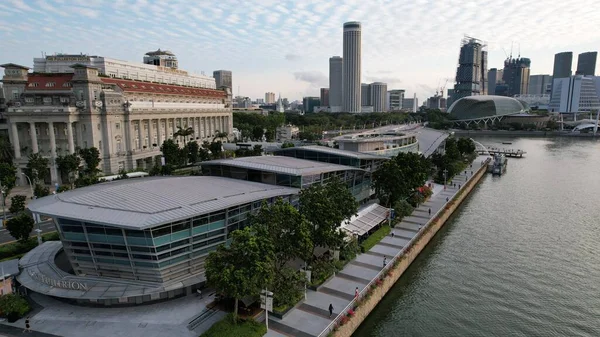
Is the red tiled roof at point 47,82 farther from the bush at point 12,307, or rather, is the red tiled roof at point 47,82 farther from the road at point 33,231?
the bush at point 12,307

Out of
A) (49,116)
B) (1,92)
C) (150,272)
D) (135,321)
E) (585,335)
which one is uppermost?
(1,92)

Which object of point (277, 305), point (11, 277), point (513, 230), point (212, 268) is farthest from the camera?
point (513, 230)

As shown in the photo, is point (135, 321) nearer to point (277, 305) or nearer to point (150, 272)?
point (150, 272)

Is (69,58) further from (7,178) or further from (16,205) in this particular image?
(16,205)

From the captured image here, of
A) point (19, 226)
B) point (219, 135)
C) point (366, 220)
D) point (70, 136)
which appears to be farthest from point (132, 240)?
point (219, 135)

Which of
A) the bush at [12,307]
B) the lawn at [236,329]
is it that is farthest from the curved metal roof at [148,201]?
the lawn at [236,329]

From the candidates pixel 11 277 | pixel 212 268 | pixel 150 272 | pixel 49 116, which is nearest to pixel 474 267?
pixel 212 268
